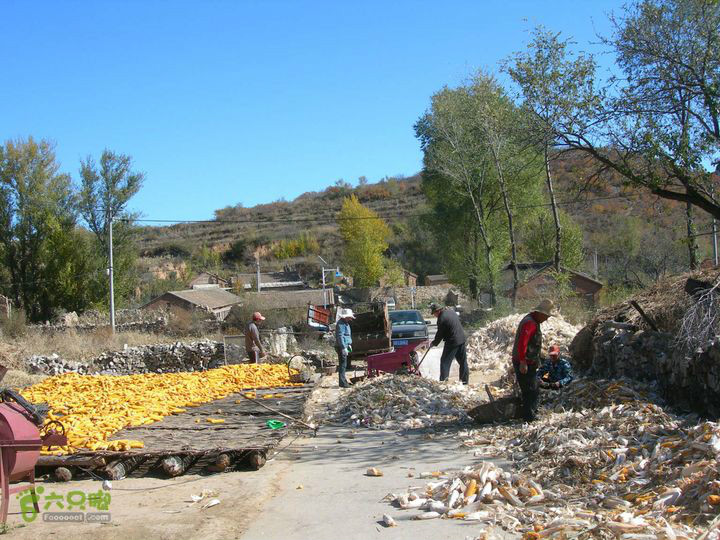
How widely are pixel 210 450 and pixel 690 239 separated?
962 cm

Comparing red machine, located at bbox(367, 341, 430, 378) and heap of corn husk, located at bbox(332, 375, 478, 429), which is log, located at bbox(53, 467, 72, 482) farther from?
red machine, located at bbox(367, 341, 430, 378)

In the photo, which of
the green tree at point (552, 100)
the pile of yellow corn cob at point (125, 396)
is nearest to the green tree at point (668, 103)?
the green tree at point (552, 100)

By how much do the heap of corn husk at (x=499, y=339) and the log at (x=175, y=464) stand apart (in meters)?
10.4

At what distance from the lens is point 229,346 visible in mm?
23484

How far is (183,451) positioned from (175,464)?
19 centimetres

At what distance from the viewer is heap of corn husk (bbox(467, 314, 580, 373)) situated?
1691 cm

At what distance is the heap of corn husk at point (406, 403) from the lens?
10836mm

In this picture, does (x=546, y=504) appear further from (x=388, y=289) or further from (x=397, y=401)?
(x=388, y=289)

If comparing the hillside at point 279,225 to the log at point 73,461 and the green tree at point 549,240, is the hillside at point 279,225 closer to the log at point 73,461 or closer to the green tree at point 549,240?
the green tree at point 549,240

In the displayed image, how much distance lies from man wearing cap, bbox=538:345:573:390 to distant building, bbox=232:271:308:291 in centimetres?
4771

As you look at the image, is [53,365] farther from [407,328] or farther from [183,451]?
[183,451]

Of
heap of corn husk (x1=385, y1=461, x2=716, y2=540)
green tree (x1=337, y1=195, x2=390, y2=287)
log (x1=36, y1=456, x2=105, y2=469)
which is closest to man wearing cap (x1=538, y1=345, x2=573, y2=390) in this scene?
heap of corn husk (x1=385, y1=461, x2=716, y2=540)

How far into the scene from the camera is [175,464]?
7.91 meters

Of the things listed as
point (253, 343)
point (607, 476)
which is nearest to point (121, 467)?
point (607, 476)
